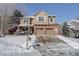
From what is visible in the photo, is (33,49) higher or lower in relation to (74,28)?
lower

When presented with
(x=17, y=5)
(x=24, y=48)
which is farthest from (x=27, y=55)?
(x=17, y=5)

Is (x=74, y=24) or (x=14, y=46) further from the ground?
(x=74, y=24)

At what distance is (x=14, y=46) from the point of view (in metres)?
5.72

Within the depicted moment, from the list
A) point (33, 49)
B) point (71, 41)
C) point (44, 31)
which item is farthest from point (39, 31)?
point (71, 41)

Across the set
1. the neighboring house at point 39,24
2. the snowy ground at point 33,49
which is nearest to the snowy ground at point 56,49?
the snowy ground at point 33,49

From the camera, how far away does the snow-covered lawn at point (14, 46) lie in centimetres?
571

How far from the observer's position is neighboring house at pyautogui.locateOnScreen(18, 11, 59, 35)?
570cm

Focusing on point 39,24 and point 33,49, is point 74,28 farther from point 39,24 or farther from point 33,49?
point 33,49

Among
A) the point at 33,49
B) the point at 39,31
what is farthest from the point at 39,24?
the point at 33,49

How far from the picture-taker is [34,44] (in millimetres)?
5727

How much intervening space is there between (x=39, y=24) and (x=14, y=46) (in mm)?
310

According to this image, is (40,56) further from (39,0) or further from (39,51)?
(39,0)

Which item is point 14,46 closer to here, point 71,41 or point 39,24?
point 39,24

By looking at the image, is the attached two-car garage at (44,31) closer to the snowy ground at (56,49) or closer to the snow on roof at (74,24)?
the snowy ground at (56,49)
